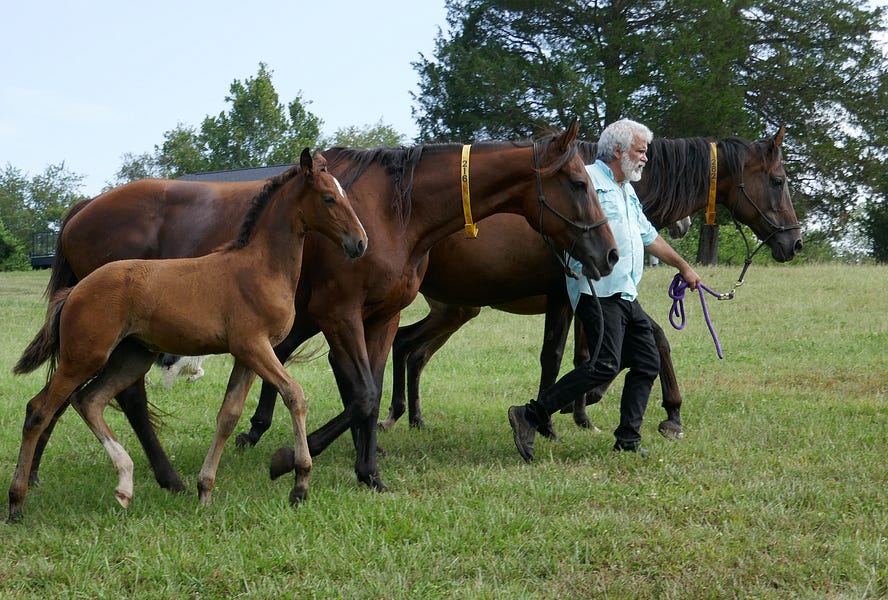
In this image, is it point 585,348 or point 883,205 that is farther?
point 883,205

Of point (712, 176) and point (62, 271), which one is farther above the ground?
point (712, 176)

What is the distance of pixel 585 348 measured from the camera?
7.52 metres

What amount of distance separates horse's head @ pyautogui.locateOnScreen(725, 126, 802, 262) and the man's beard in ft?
5.46

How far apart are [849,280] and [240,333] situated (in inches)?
691

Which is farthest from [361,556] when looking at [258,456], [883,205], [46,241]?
[46,241]

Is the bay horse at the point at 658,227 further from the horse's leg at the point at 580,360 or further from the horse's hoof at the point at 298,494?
the horse's hoof at the point at 298,494

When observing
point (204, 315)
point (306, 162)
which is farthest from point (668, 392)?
point (204, 315)

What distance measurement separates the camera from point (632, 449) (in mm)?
6164

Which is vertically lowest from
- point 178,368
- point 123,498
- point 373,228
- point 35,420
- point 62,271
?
point 178,368

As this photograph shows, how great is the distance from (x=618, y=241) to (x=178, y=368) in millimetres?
5860

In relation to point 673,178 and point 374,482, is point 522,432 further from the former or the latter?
point 673,178

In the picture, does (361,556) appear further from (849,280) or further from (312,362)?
(849,280)

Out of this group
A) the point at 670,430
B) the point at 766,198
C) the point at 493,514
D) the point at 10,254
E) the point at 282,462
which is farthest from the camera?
the point at 10,254

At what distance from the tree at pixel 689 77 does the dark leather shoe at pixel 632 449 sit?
69.4 ft
